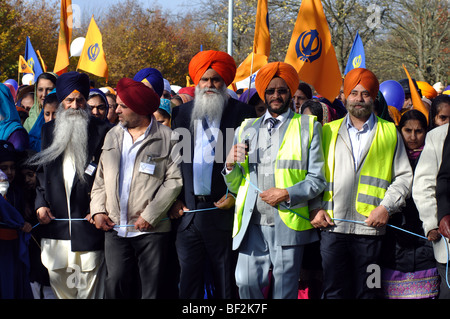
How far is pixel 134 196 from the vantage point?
4789 millimetres

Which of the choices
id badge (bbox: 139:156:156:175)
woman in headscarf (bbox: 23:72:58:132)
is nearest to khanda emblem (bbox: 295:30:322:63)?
id badge (bbox: 139:156:156:175)

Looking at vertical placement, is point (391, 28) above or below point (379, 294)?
above

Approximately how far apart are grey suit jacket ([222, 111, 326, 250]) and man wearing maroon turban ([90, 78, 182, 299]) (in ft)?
1.96

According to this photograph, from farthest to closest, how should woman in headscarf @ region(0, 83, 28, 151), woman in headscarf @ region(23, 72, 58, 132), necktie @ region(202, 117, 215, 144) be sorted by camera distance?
1. woman in headscarf @ region(23, 72, 58, 132)
2. woman in headscarf @ region(0, 83, 28, 151)
3. necktie @ region(202, 117, 215, 144)

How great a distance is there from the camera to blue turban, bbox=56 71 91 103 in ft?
16.9

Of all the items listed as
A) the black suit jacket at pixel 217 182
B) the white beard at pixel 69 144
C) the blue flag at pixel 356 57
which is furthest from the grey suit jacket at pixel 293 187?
the blue flag at pixel 356 57

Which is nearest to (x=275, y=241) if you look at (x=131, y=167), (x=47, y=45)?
(x=131, y=167)

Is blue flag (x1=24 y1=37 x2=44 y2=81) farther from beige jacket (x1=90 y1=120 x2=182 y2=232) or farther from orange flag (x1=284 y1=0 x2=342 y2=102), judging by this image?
beige jacket (x1=90 y1=120 x2=182 y2=232)

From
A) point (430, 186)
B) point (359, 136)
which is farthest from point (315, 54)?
point (430, 186)

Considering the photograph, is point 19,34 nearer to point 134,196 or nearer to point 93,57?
point 93,57

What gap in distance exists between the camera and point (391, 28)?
23.5 m

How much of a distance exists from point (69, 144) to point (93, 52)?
13.7 feet
